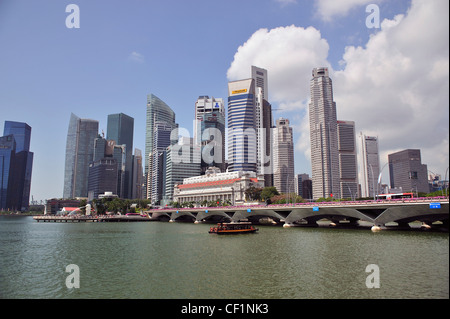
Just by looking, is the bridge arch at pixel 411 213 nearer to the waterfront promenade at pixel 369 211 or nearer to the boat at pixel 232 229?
the waterfront promenade at pixel 369 211

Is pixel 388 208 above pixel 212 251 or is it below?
above

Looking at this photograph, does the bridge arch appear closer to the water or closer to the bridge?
the bridge

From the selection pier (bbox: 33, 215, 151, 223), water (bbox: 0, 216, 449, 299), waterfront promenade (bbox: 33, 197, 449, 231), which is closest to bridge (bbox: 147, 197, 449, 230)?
waterfront promenade (bbox: 33, 197, 449, 231)

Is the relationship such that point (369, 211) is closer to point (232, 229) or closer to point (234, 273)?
point (232, 229)

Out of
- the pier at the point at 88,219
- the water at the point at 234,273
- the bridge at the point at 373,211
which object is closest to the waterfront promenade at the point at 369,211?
the bridge at the point at 373,211

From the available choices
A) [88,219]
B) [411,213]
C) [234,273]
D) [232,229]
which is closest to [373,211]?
[411,213]

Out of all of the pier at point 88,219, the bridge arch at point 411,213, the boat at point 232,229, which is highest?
the bridge arch at point 411,213
